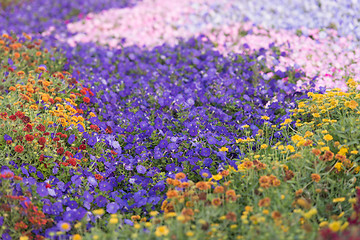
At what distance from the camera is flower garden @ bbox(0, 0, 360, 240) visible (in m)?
2.83

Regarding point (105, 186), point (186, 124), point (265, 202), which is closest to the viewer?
point (265, 202)

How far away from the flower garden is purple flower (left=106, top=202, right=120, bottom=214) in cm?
6

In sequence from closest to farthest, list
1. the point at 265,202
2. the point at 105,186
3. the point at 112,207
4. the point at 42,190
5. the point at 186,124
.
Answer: the point at 265,202 → the point at 42,190 → the point at 112,207 → the point at 105,186 → the point at 186,124

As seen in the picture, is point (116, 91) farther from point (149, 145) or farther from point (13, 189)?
point (13, 189)

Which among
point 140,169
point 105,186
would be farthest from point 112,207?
point 140,169

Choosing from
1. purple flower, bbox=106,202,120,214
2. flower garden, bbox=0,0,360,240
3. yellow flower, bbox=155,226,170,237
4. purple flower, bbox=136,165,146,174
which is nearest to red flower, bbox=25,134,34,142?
flower garden, bbox=0,0,360,240

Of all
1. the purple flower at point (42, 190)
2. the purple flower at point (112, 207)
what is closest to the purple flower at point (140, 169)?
the purple flower at point (112, 207)

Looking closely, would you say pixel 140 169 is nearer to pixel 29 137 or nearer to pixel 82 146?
pixel 82 146

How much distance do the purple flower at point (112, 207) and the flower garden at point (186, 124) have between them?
57 millimetres

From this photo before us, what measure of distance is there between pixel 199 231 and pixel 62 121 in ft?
6.42

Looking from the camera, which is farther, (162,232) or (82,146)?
(82,146)

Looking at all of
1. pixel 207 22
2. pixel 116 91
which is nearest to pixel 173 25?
pixel 207 22

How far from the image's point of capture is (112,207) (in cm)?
327

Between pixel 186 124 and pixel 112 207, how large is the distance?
1.33 m
